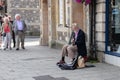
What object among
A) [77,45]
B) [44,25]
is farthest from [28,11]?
[77,45]

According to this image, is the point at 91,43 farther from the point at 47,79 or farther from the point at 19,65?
the point at 47,79

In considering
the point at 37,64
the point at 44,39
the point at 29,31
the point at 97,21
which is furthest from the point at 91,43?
the point at 29,31

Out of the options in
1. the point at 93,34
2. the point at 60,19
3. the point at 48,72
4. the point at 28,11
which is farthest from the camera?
the point at 28,11

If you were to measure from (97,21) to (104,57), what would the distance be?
1.24 meters

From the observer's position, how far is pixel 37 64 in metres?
12.4

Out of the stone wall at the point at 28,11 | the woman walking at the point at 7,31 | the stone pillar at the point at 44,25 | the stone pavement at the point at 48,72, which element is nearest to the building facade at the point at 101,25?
the stone pavement at the point at 48,72

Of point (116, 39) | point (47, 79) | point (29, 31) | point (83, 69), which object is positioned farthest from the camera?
point (29, 31)

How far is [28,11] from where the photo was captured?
107 feet

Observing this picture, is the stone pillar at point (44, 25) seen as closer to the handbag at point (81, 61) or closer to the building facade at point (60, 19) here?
the building facade at point (60, 19)

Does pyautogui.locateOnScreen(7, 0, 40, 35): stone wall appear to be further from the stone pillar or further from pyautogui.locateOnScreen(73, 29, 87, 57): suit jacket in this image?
pyautogui.locateOnScreen(73, 29, 87, 57): suit jacket

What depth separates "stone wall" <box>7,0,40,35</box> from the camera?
32531 millimetres

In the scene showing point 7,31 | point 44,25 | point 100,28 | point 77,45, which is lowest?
point 77,45

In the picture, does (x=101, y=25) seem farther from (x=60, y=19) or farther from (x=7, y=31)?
(x=7, y=31)

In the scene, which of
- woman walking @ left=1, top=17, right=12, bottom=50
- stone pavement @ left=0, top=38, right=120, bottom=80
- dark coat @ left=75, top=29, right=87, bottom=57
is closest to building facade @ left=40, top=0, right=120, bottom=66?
→ stone pavement @ left=0, top=38, right=120, bottom=80
